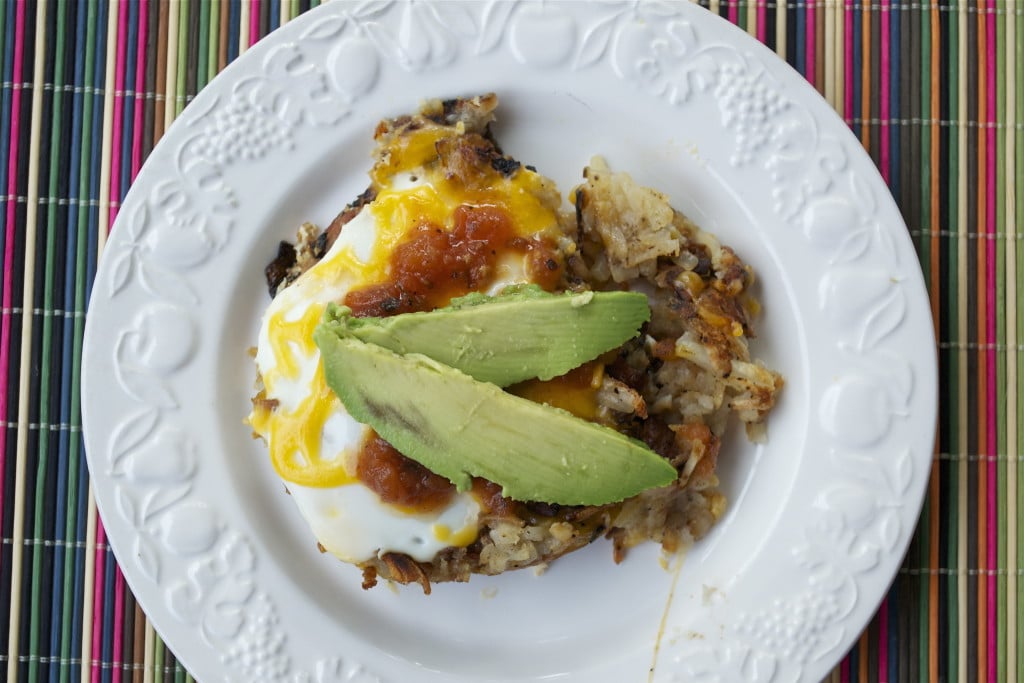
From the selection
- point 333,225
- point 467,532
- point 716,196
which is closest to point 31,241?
point 333,225

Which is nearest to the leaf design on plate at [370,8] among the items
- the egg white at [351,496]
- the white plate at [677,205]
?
the white plate at [677,205]

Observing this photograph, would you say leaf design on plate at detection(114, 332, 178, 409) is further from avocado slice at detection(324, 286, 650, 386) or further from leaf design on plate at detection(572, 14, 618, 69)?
leaf design on plate at detection(572, 14, 618, 69)

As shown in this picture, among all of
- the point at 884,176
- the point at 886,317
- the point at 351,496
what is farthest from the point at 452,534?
the point at 884,176

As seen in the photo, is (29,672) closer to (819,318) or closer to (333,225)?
(333,225)

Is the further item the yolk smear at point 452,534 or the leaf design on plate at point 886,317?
the leaf design on plate at point 886,317

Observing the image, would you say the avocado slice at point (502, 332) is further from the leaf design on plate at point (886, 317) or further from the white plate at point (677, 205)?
the leaf design on plate at point (886, 317)

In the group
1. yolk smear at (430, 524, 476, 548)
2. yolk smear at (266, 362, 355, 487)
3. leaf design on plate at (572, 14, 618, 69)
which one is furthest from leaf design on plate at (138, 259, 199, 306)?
leaf design on plate at (572, 14, 618, 69)

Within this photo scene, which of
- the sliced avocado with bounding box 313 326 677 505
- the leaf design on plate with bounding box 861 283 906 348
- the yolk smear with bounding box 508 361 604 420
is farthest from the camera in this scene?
the leaf design on plate with bounding box 861 283 906 348
